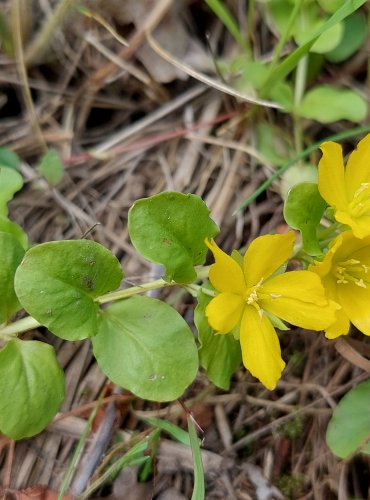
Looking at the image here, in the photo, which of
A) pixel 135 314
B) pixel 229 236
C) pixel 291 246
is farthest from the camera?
pixel 229 236

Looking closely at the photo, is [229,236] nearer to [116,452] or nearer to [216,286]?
[216,286]

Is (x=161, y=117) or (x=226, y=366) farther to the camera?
(x=161, y=117)

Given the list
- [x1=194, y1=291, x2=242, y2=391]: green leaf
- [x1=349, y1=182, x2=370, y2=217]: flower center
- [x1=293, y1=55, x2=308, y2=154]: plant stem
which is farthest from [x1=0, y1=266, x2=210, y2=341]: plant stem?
[x1=293, y1=55, x2=308, y2=154]: plant stem

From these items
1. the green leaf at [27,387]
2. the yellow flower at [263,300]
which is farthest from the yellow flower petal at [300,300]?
the green leaf at [27,387]

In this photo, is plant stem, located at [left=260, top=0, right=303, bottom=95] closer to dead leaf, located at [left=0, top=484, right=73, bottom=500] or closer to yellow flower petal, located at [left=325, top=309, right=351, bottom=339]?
yellow flower petal, located at [left=325, top=309, right=351, bottom=339]

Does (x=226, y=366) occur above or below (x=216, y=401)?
above

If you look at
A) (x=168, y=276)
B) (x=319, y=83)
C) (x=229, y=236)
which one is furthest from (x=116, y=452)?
(x=319, y=83)

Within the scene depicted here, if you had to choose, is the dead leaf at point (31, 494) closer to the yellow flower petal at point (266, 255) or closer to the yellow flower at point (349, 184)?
the yellow flower petal at point (266, 255)
